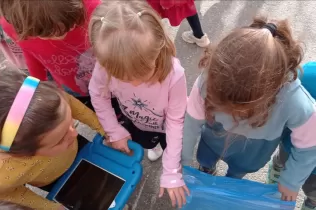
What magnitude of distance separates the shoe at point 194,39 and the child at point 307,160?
810 mm

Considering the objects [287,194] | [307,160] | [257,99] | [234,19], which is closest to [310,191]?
[287,194]

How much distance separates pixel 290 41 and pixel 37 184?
2.68ft

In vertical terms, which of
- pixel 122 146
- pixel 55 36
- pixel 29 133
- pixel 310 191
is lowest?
pixel 310 191

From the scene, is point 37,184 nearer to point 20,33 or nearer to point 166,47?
point 20,33

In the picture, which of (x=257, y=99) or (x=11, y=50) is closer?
(x=257, y=99)

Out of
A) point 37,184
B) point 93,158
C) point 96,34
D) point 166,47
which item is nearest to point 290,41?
point 166,47

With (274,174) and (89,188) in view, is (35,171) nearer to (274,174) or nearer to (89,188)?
(89,188)

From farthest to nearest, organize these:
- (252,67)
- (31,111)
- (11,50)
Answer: (11,50)
(31,111)
(252,67)

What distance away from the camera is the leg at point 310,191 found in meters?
1.04

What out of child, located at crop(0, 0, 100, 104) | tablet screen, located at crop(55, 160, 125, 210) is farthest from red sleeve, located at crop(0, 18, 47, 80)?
tablet screen, located at crop(55, 160, 125, 210)

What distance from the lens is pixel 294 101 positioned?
798 mm

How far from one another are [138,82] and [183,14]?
76 centimetres

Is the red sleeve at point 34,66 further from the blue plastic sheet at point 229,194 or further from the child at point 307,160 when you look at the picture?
the child at point 307,160

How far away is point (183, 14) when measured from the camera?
5.25ft
